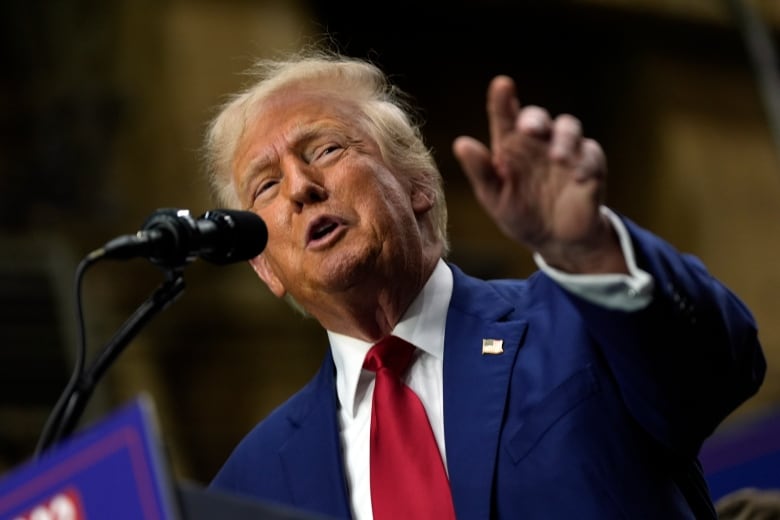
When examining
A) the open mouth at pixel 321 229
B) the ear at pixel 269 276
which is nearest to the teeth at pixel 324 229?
the open mouth at pixel 321 229

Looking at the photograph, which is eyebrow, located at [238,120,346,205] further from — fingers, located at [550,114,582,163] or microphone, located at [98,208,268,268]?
fingers, located at [550,114,582,163]

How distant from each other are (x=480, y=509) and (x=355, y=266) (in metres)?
0.51

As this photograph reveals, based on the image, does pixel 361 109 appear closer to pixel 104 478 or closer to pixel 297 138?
pixel 297 138

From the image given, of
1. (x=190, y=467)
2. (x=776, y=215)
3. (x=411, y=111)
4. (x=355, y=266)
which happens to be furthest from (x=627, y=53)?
(x=355, y=266)

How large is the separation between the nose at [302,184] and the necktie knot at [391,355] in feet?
0.91

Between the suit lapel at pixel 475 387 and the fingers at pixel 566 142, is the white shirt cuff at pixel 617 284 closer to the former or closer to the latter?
the fingers at pixel 566 142

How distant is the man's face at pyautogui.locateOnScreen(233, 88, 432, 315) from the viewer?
238 centimetres

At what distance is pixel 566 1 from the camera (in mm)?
9383

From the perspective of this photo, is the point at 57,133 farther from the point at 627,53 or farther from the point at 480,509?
the point at 480,509

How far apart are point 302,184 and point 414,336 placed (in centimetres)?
33

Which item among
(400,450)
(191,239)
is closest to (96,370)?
(191,239)

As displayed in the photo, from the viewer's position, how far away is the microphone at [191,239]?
74.7 inches

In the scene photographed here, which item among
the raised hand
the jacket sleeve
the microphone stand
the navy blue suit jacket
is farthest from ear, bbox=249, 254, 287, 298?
the raised hand

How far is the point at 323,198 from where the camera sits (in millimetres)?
2428
